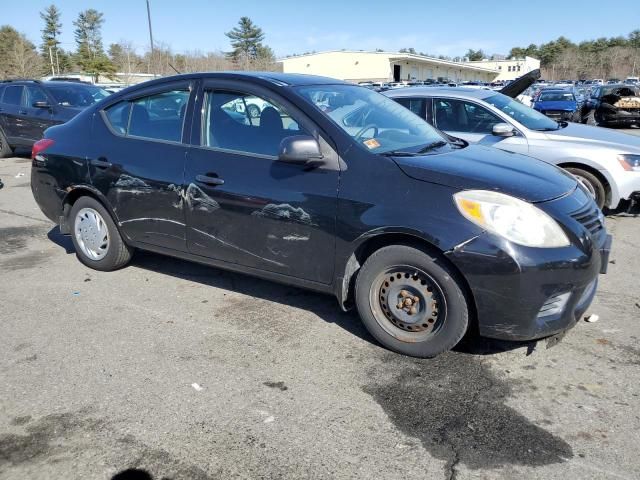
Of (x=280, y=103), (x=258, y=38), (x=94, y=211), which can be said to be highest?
(x=258, y=38)

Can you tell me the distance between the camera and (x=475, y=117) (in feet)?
23.2

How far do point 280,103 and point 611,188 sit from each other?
4.71 m

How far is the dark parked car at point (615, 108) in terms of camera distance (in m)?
19.9

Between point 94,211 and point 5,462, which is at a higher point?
point 94,211

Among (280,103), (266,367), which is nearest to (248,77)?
(280,103)

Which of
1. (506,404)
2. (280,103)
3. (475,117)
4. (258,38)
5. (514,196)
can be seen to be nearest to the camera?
(506,404)

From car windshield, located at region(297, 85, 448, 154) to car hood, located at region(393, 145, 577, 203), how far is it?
0.90 feet

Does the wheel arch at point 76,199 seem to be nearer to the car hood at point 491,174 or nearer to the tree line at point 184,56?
the car hood at point 491,174

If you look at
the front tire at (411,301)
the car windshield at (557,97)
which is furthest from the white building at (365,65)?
the front tire at (411,301)

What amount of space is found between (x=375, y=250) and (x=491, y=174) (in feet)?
2.80

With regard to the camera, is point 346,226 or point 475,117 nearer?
point 346,226

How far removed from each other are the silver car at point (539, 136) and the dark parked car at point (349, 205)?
2.85m

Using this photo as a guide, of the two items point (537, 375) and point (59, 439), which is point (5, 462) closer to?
point (59, 439)

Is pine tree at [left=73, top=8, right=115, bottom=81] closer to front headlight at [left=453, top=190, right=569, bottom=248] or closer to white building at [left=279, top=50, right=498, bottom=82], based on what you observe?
white building at [left=279, top=50, right=498, bottom=82]
